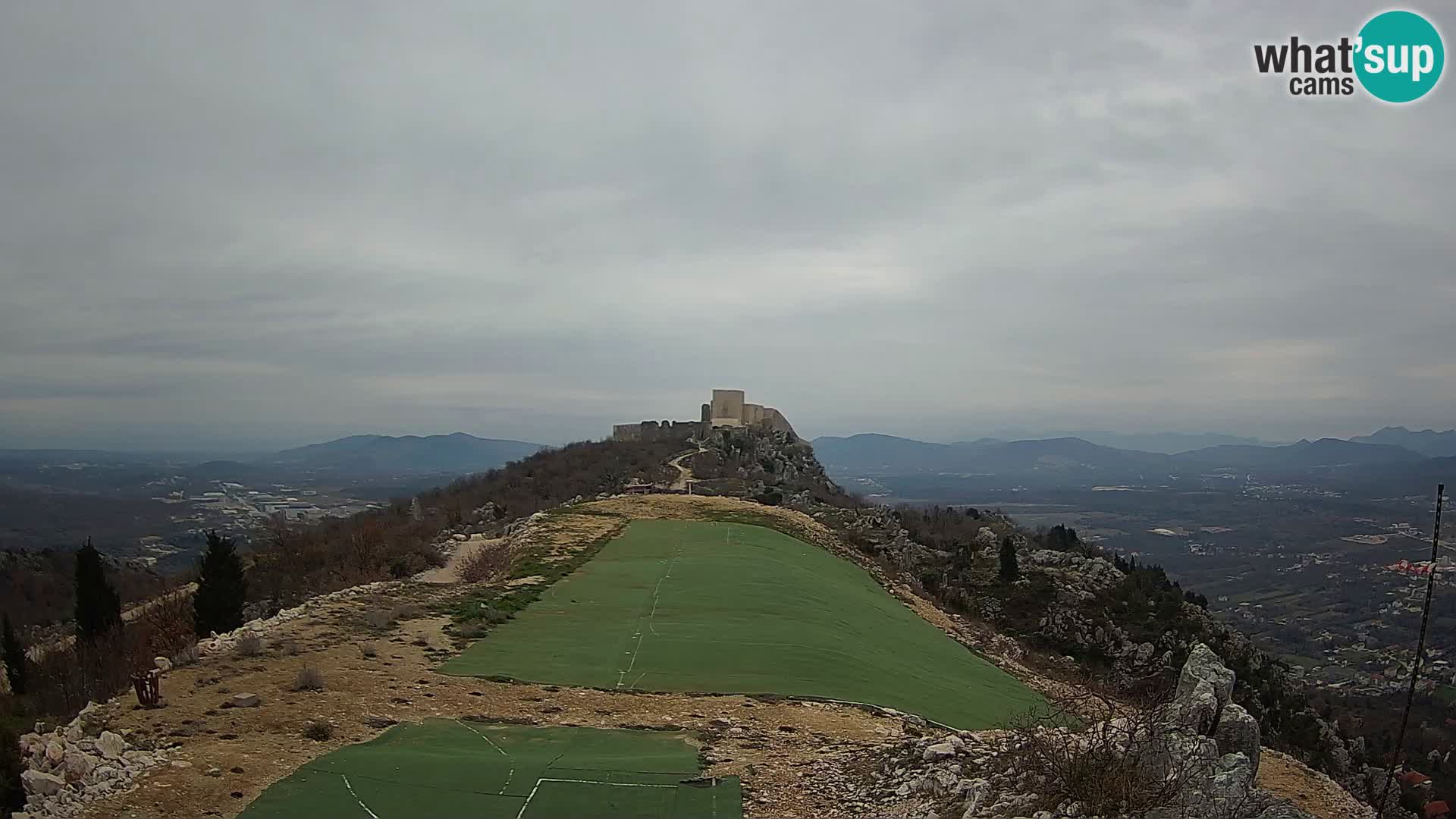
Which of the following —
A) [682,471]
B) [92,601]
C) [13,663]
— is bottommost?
[13,663]

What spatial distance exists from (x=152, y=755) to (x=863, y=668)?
10.9m

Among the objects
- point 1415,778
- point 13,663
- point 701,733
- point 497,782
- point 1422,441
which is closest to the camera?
point 497,782

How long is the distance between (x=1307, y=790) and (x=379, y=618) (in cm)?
1553

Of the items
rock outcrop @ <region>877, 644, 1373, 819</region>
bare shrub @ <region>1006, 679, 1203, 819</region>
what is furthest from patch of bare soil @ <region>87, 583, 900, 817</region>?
bare shrub @ <region>1006, 679, 1203, 819</region>

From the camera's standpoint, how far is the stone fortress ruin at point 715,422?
76.7 m

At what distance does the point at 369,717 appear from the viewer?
10656mm

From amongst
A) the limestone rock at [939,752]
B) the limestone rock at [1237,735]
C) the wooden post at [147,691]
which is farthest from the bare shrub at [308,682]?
the limestone rock at [1237,735]

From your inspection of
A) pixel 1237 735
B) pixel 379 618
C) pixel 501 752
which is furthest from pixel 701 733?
pixel 379 618

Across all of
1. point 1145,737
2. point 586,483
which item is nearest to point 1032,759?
point 1145,737

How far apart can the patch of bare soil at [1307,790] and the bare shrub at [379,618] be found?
1401 centimetres

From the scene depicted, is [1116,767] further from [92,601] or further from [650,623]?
[92,601]

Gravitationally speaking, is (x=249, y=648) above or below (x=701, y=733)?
above

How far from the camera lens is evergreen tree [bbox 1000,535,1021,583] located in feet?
141

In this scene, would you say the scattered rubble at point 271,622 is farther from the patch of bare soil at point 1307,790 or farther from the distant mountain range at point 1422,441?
the distant mountain range at point 1422,441
